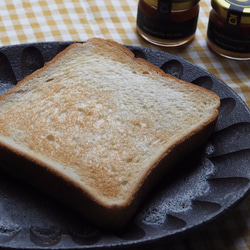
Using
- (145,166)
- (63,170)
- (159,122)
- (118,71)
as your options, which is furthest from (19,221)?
(118,71)

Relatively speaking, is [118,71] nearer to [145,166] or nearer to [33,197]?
[145,166]

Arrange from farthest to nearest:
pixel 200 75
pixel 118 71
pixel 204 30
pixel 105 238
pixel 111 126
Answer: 1. pixel 204 30
2. pixel 200 75
3. pixel 118 71
4. pixel 111 126
5. pixel 105 238

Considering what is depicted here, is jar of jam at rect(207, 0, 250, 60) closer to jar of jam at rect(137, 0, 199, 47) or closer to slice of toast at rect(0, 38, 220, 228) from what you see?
jar of jam at rect(137, 0, 199, 47)

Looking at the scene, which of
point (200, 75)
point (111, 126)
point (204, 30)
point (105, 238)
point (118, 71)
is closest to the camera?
point (105, 238)

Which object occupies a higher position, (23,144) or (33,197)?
(23,144)

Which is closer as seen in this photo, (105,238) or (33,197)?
(105,238)
